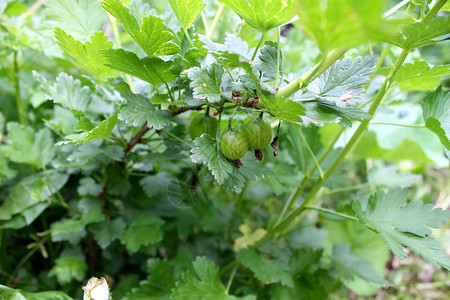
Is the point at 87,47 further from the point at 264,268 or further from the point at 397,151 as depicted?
the point at 397,151

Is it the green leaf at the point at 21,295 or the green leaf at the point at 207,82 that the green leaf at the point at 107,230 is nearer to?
the green leaf at the point at 21,295

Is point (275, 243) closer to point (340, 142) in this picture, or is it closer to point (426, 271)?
point (340, 142)

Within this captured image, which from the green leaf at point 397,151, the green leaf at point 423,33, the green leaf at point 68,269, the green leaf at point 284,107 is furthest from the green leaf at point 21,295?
the green leaf at point 397,151

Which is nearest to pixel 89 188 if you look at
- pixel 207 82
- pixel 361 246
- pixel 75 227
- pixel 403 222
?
pixel 75 227

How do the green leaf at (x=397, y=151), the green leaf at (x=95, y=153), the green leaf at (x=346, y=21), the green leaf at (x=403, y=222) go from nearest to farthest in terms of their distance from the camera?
the green leaf at (x=346, y=21), the green leaf at (x=403, y=222), the green leaf at (x=95, y=153), the green leaf at (x=397, y=151)

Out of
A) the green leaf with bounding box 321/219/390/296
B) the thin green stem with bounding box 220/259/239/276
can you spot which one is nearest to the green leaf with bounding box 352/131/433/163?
the green leaf with bounding box 321/219/390/296

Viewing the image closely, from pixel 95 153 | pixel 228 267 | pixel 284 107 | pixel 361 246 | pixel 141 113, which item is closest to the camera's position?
pixel 284 107

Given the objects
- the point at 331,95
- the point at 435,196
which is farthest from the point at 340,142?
the point at 435,196
